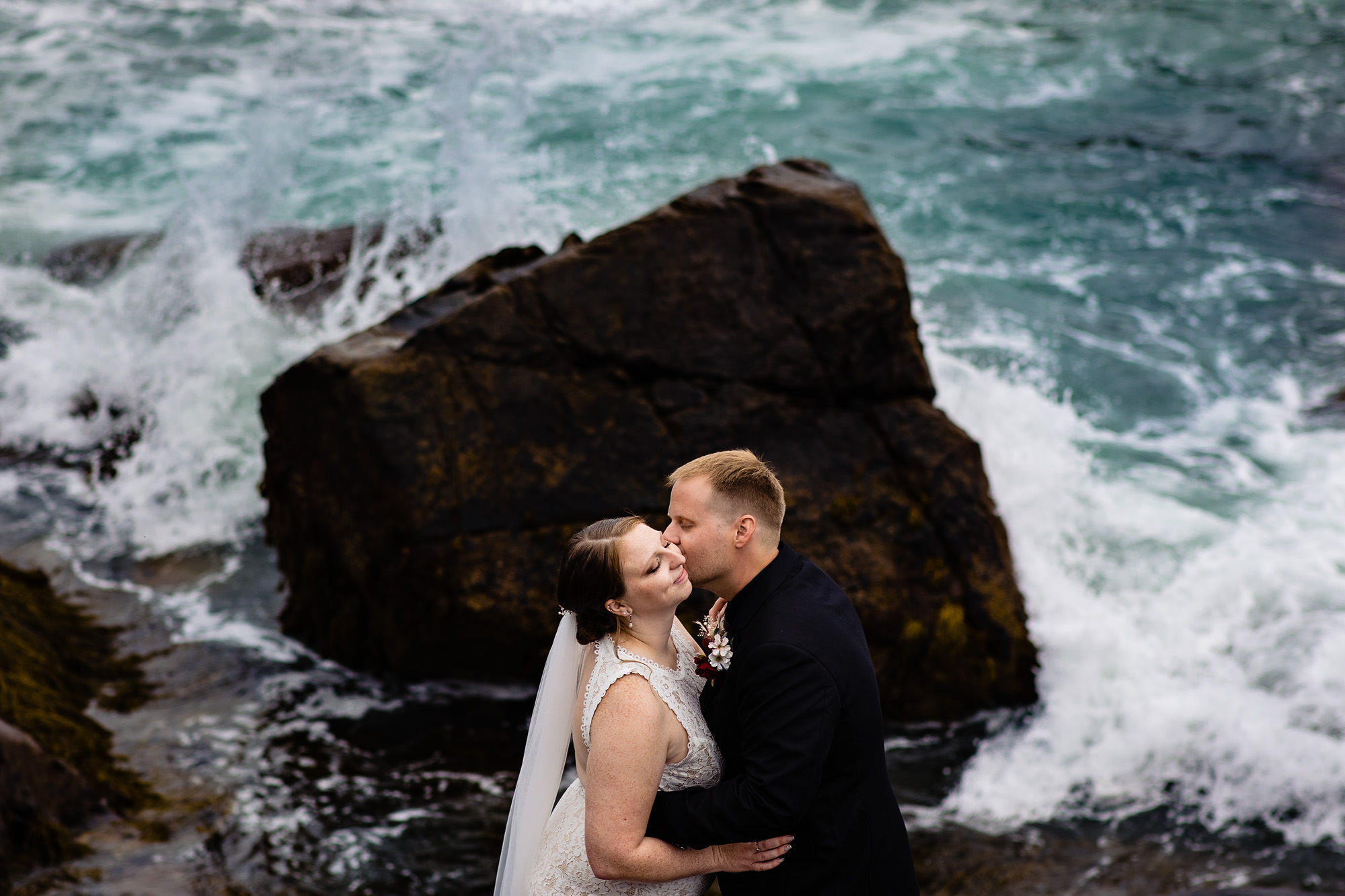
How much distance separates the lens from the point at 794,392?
6.63 metres

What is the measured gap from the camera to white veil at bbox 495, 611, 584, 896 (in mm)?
3377

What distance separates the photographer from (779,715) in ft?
9.78

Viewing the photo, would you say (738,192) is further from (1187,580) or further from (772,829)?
(772,829)

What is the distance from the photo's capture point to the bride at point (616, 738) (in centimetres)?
301

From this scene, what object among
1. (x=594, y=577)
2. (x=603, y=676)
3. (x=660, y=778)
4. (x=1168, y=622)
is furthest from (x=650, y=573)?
(x=1168, y=622)

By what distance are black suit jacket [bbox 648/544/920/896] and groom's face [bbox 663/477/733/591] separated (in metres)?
0.12

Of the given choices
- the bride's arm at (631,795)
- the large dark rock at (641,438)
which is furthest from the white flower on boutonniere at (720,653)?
the large dark rock at (641,438)

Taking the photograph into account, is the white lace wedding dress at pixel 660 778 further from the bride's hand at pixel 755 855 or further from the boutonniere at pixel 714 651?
the bride's hand at pixel 755 855

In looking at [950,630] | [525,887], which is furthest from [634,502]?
[525,887]

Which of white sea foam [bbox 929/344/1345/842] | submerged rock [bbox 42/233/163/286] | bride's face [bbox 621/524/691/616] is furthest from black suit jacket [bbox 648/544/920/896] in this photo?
submerged rock [bbox 42/233/163/286]

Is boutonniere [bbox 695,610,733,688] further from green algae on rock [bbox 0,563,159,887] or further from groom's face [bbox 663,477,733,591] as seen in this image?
green algae on rock [bbox 0,563,159,887]

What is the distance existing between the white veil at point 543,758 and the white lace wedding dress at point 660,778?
5 cm

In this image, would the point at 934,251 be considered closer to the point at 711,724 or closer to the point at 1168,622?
the point at 1168,622

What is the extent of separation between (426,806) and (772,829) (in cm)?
320
